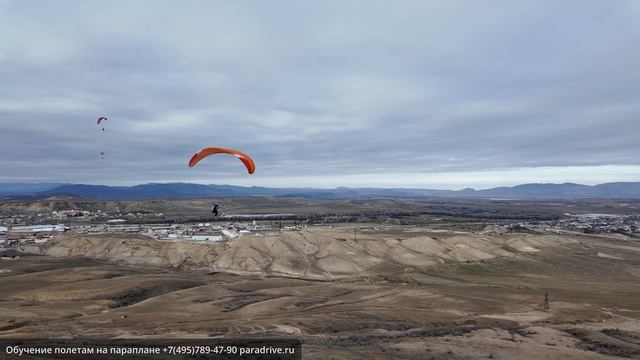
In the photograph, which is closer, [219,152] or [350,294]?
[219,152]

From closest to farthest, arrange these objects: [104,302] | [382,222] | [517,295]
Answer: [104,302]
[517,295]
[382,222]

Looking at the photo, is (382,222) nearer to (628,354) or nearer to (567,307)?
(567,307)

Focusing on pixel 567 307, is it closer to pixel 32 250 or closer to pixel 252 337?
pixel 252 337

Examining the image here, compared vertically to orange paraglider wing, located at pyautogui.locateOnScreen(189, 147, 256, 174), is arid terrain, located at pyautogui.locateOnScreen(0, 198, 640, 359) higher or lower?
lower

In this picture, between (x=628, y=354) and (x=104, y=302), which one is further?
(x=104, y=302)

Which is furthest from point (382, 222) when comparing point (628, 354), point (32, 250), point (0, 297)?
point (628, 354)

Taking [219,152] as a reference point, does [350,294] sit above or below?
below

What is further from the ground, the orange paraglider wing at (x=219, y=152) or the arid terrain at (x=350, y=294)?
the orange paraglider wing at (x=219, y=152)

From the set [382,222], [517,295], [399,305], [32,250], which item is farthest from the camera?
[382,222]
